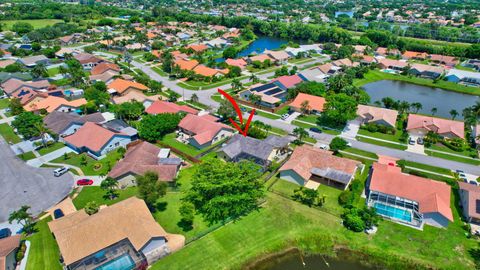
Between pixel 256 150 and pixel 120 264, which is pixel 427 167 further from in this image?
pixel 120 264

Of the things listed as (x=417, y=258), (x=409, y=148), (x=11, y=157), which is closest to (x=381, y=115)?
(x=409, y=148)

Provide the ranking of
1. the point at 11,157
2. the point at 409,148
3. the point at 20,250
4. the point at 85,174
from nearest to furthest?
1. the point at 20,250
2. the point at 85,174
3. the point at 11,157
4. the point at 409,148

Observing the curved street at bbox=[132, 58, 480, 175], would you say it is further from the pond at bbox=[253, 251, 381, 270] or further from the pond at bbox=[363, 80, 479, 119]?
the pond at bbox=[363, 80, 479, 119]

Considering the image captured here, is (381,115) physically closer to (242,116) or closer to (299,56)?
(242,116)

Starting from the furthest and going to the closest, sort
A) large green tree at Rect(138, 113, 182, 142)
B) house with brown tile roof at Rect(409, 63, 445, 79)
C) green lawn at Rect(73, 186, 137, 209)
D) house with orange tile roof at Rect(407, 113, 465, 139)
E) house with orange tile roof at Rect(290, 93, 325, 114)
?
house with brown tile roof at Rect(409, 63, 445, 79)
house with orange tile roof at Rect(290, 93, 325, 114)
house with orange tile roof at Rect(407, 113, 465, 139)
large green tree at Rect(138, 113, 182, 142)
green lawn at Rect(73, 186, 137, 209)

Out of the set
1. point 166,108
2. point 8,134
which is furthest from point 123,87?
point 8,134

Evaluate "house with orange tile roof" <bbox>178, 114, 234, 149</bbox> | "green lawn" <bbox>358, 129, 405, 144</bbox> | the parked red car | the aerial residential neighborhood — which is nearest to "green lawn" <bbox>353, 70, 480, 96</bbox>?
the aerial residential neighborhood
